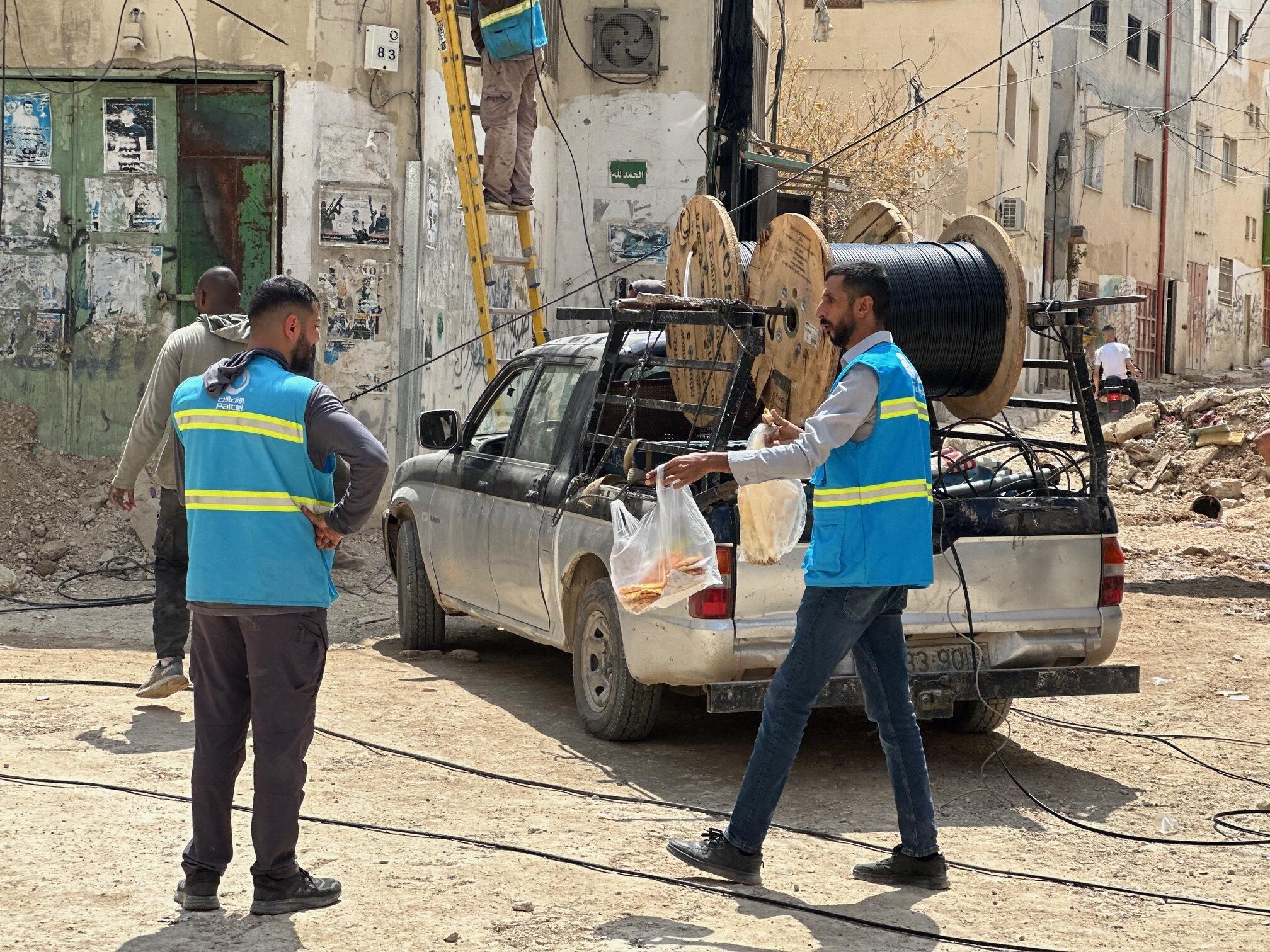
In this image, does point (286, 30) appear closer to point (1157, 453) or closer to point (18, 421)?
point (18, 421)

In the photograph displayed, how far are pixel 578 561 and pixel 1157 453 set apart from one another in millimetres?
15575

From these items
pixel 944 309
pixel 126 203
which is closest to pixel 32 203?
pixel 126 203

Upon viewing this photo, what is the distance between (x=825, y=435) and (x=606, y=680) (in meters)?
2.52

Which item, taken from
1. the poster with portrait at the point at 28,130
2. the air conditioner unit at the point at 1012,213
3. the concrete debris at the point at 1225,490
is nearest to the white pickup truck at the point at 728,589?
the poster with portrait at the point at 28,130

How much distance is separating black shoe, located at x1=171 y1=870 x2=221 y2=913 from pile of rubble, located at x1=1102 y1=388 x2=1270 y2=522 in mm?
14645

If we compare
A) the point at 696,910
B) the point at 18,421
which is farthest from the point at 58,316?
the point at 696,910

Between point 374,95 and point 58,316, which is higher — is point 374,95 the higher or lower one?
the higher one

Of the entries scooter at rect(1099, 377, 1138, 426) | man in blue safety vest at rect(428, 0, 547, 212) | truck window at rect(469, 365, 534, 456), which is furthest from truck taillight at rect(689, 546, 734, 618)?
scooter at rect(1099, 377, 1138, 426)

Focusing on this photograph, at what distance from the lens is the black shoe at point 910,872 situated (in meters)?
5.16

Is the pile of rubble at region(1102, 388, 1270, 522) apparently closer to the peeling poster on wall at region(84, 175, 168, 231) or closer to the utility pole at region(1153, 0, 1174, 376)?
the peeling poster on wall at region(84, 175, 168, 231)

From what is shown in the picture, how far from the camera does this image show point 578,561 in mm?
7289

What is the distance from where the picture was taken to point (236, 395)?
463cm

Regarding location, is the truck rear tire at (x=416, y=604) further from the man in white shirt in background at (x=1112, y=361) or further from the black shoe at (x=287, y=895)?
the man in white shirt in background at (x=1112, y=361)

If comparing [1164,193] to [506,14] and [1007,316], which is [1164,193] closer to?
[506,14]
